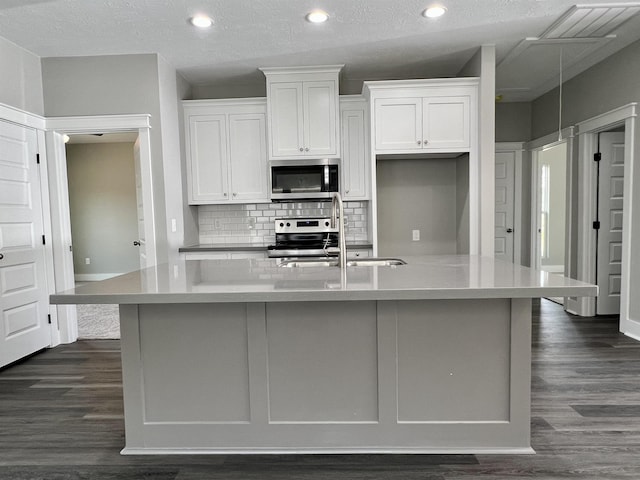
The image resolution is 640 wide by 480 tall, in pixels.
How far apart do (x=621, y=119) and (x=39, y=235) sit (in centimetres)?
533

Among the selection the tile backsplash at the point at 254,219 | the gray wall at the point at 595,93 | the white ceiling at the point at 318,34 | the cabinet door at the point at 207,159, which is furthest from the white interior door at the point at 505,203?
the cabinet door at the point at 207,159

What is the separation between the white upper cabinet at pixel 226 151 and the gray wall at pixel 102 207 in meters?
3.72

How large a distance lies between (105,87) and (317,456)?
353 centimetres

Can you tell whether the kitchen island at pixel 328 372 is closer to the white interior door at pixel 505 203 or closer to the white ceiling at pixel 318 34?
the white ceiling at pixel 318 34

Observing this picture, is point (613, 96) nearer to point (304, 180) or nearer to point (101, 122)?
point (304, 180)

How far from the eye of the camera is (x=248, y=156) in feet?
14.7

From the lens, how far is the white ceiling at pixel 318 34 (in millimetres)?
2986

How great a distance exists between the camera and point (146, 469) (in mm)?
1964

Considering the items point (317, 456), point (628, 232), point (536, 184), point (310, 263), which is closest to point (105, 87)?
point (310, 263)

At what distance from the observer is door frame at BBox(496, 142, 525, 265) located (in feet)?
18.1

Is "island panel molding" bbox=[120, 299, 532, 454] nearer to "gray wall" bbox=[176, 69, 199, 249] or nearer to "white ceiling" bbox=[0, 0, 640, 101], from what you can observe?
"white ceiling" bbox=[0, 0, 640, 101]

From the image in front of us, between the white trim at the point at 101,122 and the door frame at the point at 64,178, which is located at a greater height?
the white trim at the point at 101,122

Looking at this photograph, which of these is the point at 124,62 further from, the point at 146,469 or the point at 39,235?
the point at 146,469

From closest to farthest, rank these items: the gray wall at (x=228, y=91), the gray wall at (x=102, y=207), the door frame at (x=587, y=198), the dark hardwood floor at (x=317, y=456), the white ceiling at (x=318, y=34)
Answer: the dark hardwood floor at (x=317, y=456), the white ceiling at (x=318, y=34), the door frame at (x=587, y=198), the gray wall at (x=228, y=91), the gray wall at (x=102, y=207)
